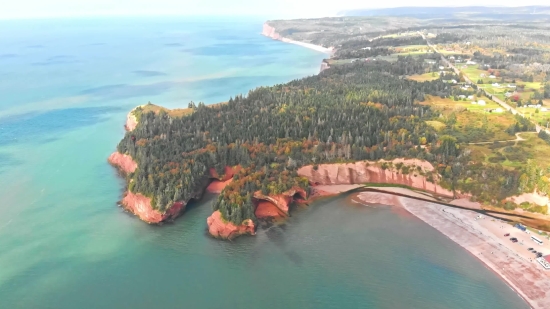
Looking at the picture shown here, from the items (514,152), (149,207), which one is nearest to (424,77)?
(514,152)

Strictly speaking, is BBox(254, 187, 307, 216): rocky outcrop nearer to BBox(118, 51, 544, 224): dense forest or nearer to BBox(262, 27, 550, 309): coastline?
BBox(118, 51, 544, 224): dense forest

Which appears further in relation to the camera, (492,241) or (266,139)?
(266,139)

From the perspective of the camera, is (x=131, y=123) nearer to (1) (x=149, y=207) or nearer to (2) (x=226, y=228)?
(1) (x=149, y=207)

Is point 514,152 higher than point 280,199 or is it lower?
higher

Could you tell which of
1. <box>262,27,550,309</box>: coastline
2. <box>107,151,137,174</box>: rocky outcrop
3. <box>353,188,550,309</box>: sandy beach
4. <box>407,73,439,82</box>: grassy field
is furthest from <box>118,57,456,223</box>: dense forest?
<box>407,73,439,82</box>: grassy field

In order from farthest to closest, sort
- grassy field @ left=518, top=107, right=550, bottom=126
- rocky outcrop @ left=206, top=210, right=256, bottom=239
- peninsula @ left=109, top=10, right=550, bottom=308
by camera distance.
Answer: grassy field @ left=518, top=107, right=550, bottom=126, peninsula @ left=109, top=10, right=550, bottom=308, rocky outcrop @ left=206, top=210, right=256, bottom=239

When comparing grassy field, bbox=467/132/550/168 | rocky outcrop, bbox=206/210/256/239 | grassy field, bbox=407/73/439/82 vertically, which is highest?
grassy field, bbox=407/73/439/82

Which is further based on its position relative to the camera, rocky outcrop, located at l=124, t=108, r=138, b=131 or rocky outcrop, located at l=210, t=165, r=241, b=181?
rocky outcrop, located at l=124, t=108, r=138, b=131
